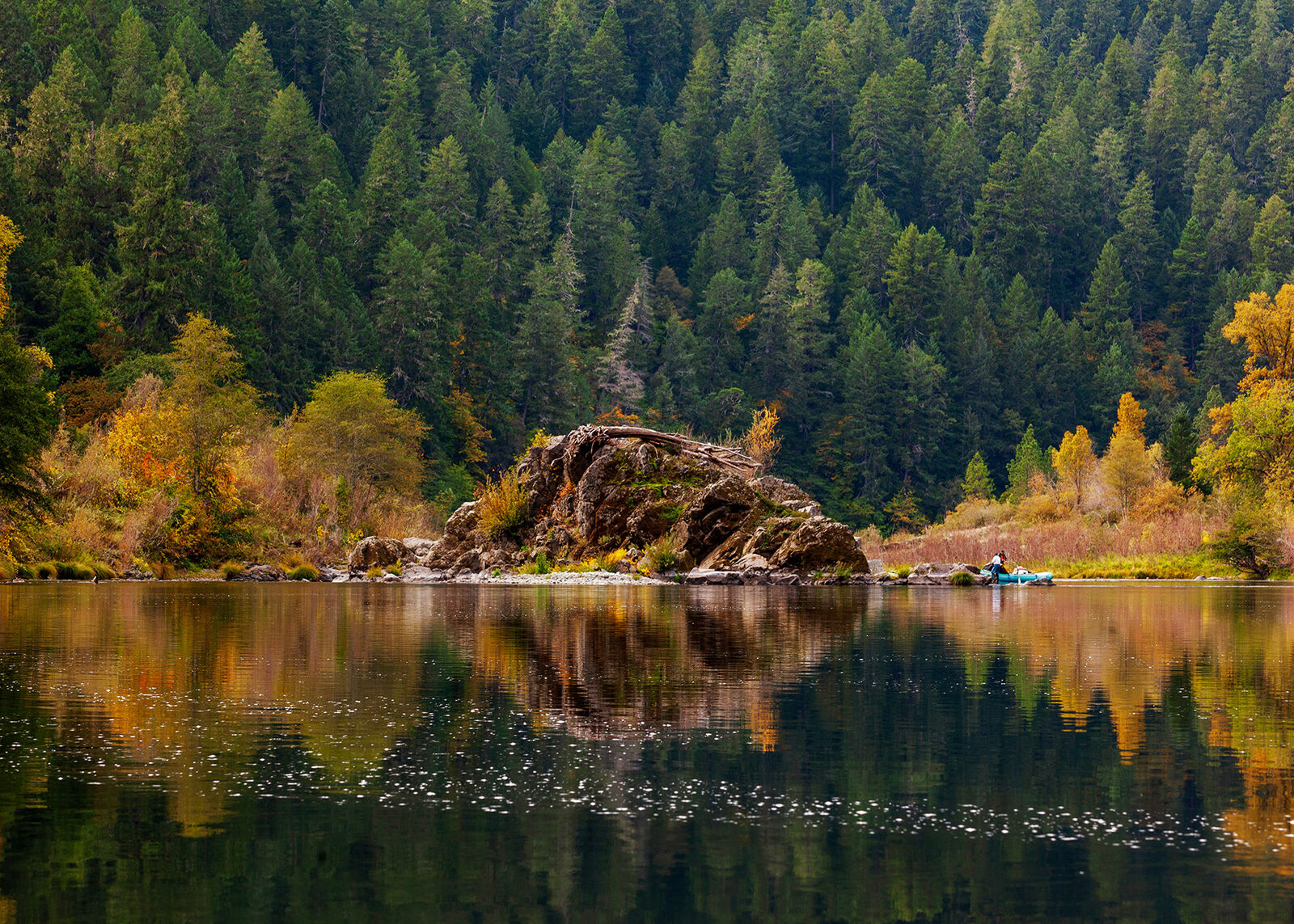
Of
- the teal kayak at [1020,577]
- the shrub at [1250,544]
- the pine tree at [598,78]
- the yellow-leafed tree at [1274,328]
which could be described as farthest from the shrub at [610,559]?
the pine tree at [598,78]

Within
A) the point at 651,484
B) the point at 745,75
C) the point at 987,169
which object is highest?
the point at 745,75

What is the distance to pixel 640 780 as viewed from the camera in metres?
11.6

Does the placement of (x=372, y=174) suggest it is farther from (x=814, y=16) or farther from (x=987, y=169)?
(x=814, y=16)

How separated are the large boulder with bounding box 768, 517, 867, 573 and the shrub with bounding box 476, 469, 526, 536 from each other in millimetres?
10007

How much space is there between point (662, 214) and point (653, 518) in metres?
116

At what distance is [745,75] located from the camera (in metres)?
179

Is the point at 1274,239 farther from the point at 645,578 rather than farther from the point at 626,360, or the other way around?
the point at 645,578

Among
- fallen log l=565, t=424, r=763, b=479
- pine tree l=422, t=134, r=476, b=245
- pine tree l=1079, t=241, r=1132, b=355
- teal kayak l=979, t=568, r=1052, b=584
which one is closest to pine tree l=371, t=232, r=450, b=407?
pine tree l=422, t=134, r=476, b=245

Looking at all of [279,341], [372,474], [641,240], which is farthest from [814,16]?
[372,474]

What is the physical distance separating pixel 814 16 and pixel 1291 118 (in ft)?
203

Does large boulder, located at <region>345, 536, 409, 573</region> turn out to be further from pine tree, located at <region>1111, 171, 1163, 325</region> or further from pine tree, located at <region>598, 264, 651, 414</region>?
pine tree, located at <region>1111, 171, 1163, 325</region>

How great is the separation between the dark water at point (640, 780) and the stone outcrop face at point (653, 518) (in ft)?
90.1

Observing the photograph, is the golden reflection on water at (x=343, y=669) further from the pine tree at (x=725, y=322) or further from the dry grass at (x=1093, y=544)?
the pine tree at (x=725, y=322)

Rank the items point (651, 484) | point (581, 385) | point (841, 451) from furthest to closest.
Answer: point (841, 451) < point (581, 385) < point (651, 484)
